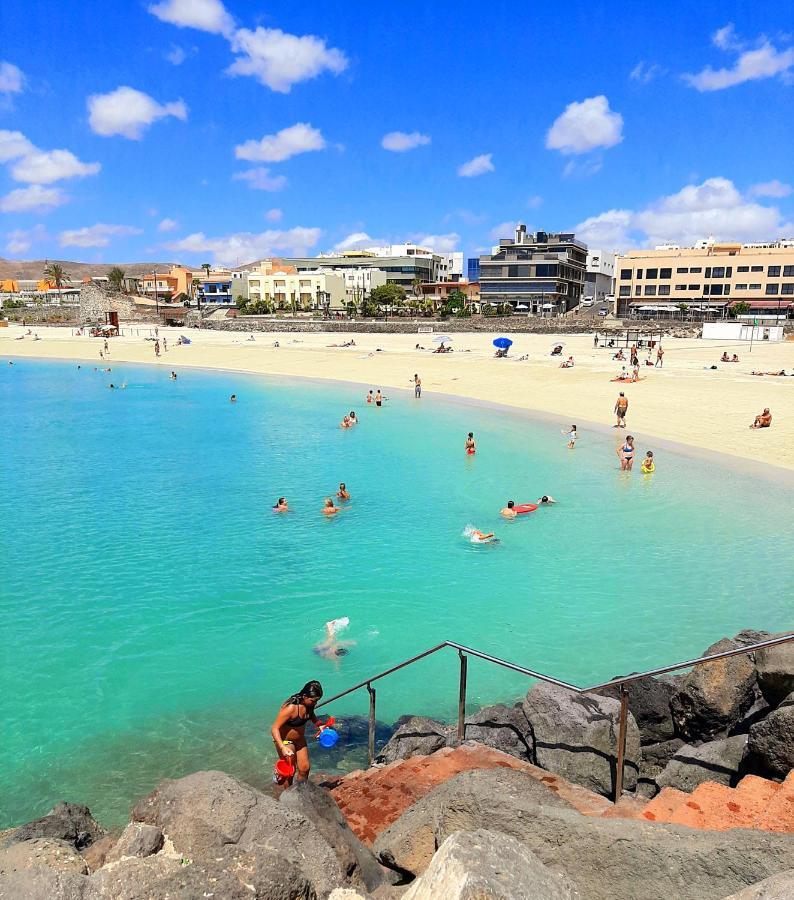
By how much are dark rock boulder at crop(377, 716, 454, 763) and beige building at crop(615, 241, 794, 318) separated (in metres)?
68.6

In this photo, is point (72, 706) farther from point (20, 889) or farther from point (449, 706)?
point (20, 889)

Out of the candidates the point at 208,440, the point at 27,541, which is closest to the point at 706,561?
the point at 27,541

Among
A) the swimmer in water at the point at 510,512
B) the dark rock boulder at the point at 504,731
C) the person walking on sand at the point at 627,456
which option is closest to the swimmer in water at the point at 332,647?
the dark rock boulder at the point at 504,731

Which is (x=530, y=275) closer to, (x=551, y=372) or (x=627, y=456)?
(x=551, y=372)

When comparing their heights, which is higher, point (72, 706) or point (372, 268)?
point (372, 268)

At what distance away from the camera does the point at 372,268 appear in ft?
393

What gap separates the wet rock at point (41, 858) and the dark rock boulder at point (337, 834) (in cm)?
135

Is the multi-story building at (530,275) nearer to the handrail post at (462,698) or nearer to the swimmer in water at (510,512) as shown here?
the swimmer in water at (510,512)

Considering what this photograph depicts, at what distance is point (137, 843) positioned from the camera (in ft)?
12.8

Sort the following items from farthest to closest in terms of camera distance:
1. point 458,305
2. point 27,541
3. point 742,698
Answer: point 458,305
point 27,541
point 742,698

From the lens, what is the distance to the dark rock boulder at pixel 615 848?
3203 millimetres

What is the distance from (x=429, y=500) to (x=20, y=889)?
1480cm

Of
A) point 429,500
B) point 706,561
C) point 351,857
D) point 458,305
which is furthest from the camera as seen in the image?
point 458,305

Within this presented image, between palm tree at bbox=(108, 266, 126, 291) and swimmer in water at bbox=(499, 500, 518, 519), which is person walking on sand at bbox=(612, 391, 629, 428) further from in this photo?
palm tree at bbox=(108, 266, 126, 291)
